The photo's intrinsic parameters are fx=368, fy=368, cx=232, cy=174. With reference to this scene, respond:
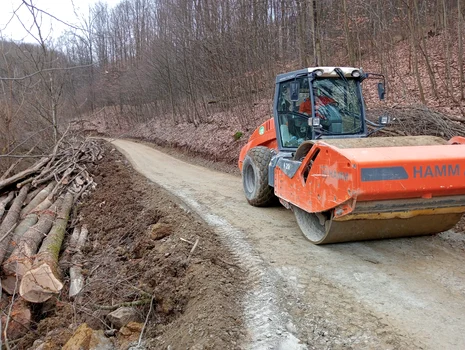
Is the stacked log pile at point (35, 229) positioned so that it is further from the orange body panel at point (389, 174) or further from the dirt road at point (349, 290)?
the orange body panel at point (389, 174)

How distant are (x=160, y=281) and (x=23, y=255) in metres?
3.21

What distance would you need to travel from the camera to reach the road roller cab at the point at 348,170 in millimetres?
3886

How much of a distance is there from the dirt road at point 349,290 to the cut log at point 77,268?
7.82 ft

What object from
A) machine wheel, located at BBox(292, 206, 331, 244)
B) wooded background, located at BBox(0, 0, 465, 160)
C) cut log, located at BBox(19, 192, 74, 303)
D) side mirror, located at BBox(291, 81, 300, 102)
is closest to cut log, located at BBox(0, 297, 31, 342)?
cut log, located at BBox(19, 192, 74, 303)

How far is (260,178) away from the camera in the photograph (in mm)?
6930

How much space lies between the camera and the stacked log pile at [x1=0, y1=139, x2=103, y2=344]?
5512 mm

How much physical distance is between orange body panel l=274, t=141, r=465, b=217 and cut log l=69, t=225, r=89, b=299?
13.5 ft

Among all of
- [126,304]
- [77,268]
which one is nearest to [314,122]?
[126,304]

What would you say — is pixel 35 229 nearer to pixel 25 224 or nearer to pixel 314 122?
pixel 25 224

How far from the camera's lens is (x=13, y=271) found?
6301 millimetres

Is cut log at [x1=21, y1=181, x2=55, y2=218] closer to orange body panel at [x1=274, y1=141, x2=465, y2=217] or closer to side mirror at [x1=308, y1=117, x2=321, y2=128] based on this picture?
side mirror at [x1=308, y1=117, x2=321, y2=128]

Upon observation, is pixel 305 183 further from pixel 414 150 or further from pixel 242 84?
pixel 242 84

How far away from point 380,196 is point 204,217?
3.59m

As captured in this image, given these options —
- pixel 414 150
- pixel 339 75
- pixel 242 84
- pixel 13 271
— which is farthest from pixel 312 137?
pixel 242 84
